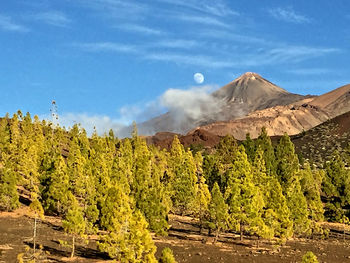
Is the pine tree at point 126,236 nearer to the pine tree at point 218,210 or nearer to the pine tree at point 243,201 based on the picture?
the pine tree at point 218,210

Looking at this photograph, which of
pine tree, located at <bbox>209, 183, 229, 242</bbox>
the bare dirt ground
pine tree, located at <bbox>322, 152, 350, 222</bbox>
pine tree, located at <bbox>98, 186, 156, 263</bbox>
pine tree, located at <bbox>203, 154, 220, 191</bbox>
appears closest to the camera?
pine tree, located at <bbox>98, 186, 156, 263</bbox>

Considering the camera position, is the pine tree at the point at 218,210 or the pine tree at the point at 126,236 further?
the pine tree at the point at 218,210

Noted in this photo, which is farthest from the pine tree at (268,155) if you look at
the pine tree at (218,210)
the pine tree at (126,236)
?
the pine tree at (126,236)

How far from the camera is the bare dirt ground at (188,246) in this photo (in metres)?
47.3

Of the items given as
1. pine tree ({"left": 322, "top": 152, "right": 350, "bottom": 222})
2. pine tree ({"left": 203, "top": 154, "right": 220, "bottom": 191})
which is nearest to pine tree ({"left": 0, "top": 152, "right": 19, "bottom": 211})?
pine tree ({"left": 203, "top": 154, "right": 220, "bottom": 191})

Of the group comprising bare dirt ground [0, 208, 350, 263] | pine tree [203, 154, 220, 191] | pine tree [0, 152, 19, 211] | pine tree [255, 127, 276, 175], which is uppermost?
pine tree [255, 127, 276, 175]

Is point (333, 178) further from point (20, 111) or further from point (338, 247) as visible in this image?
point (20, 111)

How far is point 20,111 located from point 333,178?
122853 millimetres

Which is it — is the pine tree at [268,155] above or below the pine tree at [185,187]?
above

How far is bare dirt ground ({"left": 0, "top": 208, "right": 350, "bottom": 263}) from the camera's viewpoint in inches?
1861

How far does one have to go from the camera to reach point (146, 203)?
2469 inches

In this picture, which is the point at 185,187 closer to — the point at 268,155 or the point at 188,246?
the point at 188,246

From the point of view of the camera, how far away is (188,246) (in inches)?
2195

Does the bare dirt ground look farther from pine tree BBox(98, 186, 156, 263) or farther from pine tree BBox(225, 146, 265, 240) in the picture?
pine tree BBox(98, 186, 156, 263)
